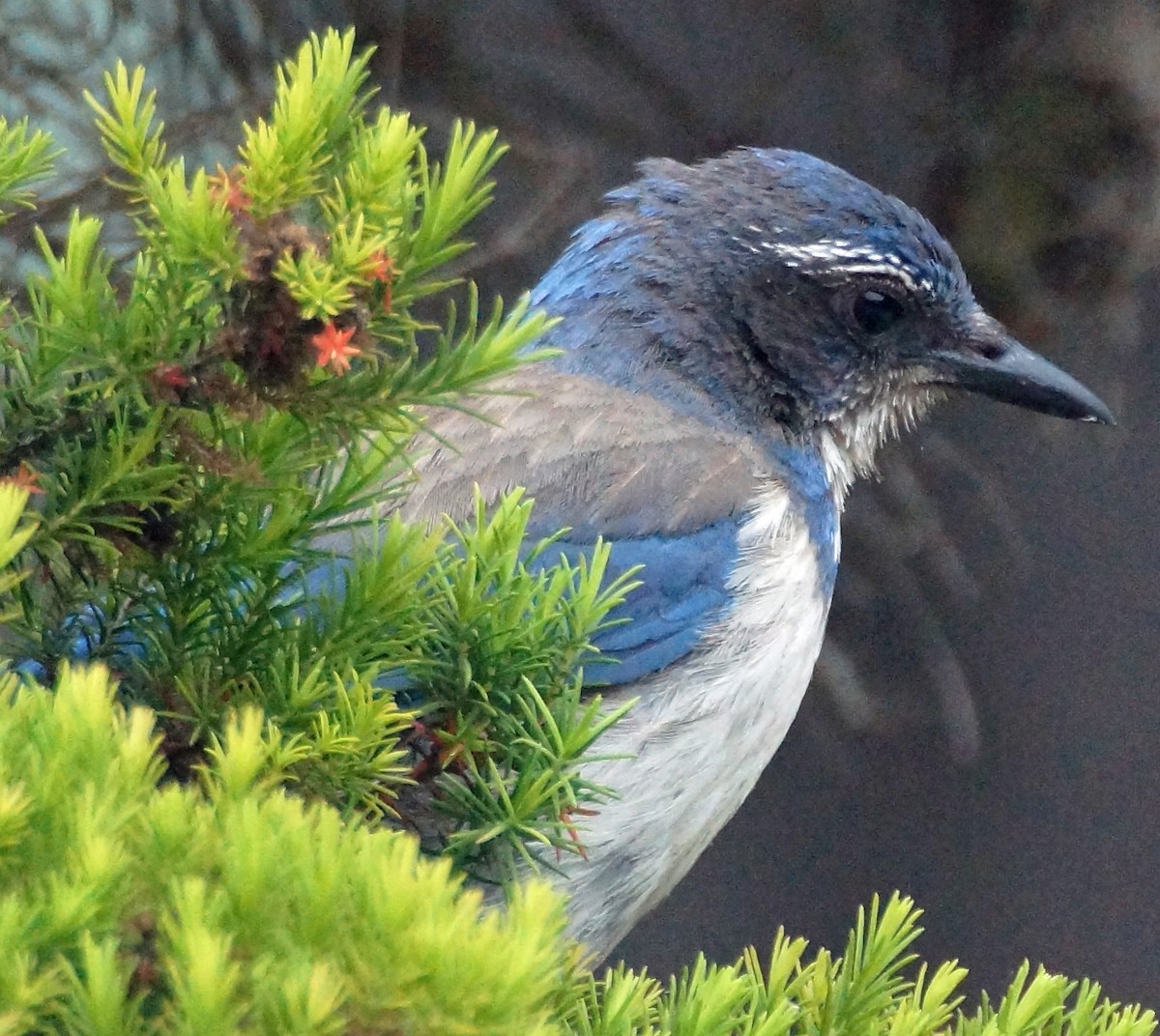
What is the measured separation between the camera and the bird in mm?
2051

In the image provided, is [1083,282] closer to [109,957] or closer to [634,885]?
[634,885]

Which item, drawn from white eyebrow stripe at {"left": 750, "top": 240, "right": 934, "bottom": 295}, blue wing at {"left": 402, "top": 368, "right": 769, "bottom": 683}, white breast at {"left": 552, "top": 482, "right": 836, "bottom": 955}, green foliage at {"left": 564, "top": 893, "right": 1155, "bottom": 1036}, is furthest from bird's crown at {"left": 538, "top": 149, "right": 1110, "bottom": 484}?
green foliage at {"left": 564, "top": 893, "right": 1155, "bottom": 1036}

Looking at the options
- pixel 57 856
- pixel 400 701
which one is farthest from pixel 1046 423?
pixel 57 856

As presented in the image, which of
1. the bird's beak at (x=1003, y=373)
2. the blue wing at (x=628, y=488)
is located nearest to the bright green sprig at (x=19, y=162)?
the blue wing at (x=628, y=488)

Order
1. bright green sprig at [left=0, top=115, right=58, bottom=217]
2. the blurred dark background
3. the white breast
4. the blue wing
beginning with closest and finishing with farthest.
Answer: bright green sprig at [left=0, top=115, right=58, bottom=217] → the white breast → the blue wing → the blurred dark background

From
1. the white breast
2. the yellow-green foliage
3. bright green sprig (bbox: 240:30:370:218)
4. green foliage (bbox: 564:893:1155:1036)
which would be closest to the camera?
the yellow-green foliage

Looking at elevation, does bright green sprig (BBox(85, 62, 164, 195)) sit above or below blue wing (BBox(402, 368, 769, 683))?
above

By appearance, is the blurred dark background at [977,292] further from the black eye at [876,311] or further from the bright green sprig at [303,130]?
the bright green sprig at [303,130]

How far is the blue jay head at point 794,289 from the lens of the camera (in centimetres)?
247

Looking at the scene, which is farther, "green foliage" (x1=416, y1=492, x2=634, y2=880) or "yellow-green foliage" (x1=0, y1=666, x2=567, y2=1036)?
"green foliage" (x1=416, y1=492, x2=634, y2=880)

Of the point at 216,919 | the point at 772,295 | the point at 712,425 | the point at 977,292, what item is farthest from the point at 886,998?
the point at 977,292

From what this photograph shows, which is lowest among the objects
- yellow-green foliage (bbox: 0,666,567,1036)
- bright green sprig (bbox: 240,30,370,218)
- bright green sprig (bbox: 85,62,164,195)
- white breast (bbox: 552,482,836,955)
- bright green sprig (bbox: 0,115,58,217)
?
white breast (bbox: 552,482,836,955)

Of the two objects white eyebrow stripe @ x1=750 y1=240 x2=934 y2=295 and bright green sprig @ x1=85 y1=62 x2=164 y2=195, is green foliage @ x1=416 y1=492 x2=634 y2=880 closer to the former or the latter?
bright green sprig @ x1=85 y1=62 x2=164 y2=195

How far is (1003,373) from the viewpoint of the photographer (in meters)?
2.57
